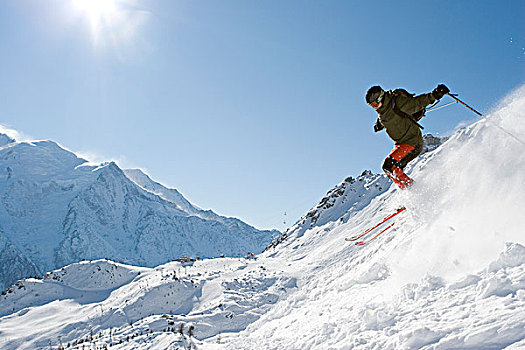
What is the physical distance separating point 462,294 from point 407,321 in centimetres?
77

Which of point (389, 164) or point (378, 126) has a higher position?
point (378, 126)

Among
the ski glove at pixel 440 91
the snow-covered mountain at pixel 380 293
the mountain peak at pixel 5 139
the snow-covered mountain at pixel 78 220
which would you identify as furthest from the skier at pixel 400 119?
the mountain peak at pixel 5 139

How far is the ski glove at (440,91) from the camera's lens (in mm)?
6184

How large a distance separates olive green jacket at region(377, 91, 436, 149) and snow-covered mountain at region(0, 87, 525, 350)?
997 mm

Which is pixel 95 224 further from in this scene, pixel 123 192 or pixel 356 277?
pixel 356 277

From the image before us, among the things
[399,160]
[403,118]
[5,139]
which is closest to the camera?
[403,118]

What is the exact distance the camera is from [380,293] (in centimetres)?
579

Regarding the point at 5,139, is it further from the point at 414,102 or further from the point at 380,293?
the point at 380,293

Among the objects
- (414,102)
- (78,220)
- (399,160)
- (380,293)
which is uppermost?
(78,220)

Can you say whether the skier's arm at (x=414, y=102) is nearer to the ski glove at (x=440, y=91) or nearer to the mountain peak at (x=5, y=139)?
the ski glove at (x=440, y=91)

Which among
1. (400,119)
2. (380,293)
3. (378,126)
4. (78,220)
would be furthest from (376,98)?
(78,220)

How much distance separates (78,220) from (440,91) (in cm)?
16072

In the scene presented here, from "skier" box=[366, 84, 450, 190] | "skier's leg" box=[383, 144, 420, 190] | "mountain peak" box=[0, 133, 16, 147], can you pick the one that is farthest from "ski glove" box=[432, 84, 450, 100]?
"mountain peak" box=[0, 133, 16, 147]

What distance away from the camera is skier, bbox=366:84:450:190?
6422 mm
